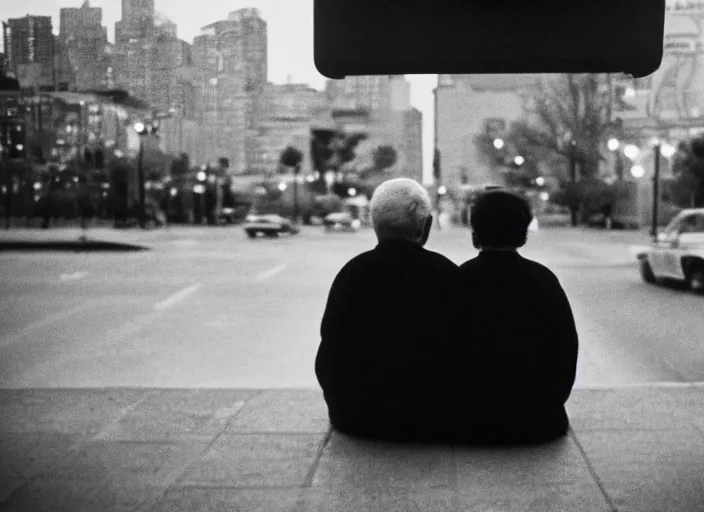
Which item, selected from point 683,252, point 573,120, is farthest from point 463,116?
point 683,252

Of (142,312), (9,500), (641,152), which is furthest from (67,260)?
(641,152)

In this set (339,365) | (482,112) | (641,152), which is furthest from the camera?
(482,112)

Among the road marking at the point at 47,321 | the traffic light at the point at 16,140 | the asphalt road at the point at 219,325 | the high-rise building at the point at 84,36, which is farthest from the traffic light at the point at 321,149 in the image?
the high-rise building at the point at 84,36

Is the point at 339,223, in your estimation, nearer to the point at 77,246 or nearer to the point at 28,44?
the point at 77,246

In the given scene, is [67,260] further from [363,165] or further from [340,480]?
[363,165]

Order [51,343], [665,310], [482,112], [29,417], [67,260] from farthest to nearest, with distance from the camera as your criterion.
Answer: [482,112]
[67,260]
[665,310]
[51,343]
[29,417]

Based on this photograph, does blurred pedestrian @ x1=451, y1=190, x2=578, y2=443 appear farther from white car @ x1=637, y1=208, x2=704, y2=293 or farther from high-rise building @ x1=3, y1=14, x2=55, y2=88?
white car @ x1=637, y1=208, x2=704, y2=293

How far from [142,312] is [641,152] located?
4519cm

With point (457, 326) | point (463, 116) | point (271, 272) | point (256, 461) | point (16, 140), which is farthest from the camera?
point (463, 116)

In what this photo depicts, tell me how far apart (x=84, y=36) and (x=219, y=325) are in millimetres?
6146

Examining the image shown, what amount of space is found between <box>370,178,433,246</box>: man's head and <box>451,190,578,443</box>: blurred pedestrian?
0.91 ft

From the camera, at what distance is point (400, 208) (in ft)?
15.3

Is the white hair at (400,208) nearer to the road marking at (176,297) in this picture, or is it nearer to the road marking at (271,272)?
the road marking at (176,297)

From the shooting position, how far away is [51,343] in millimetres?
10250
